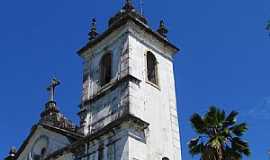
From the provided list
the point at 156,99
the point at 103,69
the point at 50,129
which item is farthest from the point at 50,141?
the point at 156,99

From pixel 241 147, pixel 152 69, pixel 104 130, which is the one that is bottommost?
pixel 241 147

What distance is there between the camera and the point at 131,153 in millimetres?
23422

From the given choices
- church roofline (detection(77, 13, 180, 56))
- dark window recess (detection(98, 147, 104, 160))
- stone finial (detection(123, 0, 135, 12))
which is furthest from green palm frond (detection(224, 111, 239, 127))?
stone finial (detection(123, 0, 135, 12))

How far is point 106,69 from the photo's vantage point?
28406 millimetres

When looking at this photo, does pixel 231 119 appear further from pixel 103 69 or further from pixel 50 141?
pixel 50 141

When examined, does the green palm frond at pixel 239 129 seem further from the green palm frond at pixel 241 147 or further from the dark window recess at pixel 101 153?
the dark window recess at pixel 101 153

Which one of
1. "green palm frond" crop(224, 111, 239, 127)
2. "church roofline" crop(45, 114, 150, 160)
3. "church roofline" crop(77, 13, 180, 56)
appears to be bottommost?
"green palm frond" crop(224, 111, 239, 127)

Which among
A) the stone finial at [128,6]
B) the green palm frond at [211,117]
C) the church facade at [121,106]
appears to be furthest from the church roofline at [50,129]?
the stone finial at [128,6]

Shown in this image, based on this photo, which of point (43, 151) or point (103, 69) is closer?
point (103, 69)

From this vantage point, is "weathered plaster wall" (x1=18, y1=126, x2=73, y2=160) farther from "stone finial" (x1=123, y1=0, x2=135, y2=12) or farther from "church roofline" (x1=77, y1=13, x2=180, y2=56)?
"stone finial" (x1=123, y1=0, x2=135, y2=12)

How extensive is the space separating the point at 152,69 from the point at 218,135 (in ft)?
24.4

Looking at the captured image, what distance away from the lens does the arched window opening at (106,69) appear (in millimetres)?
27941

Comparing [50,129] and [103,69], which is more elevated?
[103,69]

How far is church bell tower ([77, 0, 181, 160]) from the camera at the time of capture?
2445 centimetres
